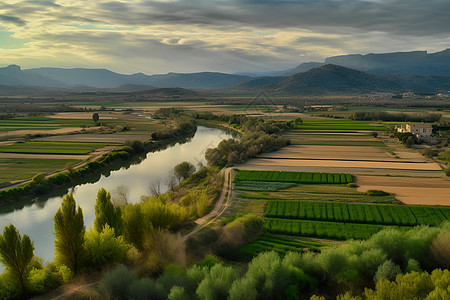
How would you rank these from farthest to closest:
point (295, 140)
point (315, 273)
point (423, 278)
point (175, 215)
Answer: point (295, 140) → point (175, 215) → point (315, 273) → point (423, 278)

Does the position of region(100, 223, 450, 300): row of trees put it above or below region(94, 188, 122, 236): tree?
below

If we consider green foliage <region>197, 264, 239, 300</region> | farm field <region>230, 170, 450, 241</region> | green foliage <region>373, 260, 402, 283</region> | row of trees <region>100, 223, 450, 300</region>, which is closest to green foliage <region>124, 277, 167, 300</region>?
row of trees <region>100, 223, 450, 300</region>

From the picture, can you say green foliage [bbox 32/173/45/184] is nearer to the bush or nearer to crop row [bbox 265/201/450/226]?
crop row [bbox 265/201/450/226]

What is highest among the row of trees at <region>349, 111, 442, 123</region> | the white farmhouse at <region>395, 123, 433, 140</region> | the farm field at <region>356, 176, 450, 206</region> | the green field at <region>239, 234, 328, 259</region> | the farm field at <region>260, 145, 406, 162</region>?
the row of trees at <region>349, 111, 442, 123</region>

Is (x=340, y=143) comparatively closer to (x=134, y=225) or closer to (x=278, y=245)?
(x=278, y=245)

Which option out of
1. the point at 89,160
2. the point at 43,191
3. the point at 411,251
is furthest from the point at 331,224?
the point at 89,160

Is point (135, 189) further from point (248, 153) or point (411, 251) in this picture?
point (411, 251)
